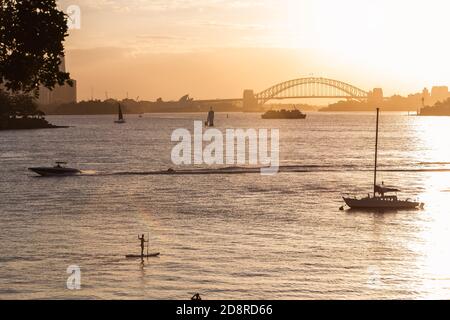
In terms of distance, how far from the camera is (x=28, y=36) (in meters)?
14.4

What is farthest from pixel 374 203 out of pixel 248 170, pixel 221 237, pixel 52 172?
pixel 52 172

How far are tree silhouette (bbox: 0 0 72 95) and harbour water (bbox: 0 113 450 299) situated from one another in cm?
2074

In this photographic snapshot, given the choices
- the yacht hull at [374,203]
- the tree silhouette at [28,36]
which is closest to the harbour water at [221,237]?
the yacht hull at [374,203]

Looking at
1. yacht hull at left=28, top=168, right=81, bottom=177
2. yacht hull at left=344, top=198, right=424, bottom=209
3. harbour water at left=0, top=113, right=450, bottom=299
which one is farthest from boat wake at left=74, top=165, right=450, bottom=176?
yacht hull at left=344, top=198, right=424, bottom=209

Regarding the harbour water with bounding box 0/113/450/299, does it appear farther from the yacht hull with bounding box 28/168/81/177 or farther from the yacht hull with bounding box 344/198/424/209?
the yacht hull with bounding box 28/168/81/177

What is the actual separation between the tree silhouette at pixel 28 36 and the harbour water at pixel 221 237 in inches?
816

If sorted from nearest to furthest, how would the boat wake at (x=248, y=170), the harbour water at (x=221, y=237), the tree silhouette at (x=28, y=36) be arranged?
the tree silhouette at (x=28, y=36) → the harbour water at (x=221, y=237) → the boat wake at (x=248, y=170)

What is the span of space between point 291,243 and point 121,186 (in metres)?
42.6

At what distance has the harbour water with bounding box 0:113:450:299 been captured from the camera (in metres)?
36.7

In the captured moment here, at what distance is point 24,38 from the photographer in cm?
1445

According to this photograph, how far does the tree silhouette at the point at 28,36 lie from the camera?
14.3 metres

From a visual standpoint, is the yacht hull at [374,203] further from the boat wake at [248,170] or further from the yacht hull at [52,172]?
the yacht hull at [52,172]

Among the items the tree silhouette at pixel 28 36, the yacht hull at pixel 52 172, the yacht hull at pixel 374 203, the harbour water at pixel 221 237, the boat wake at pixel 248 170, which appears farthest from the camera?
the boat wake at pixel 248 170
